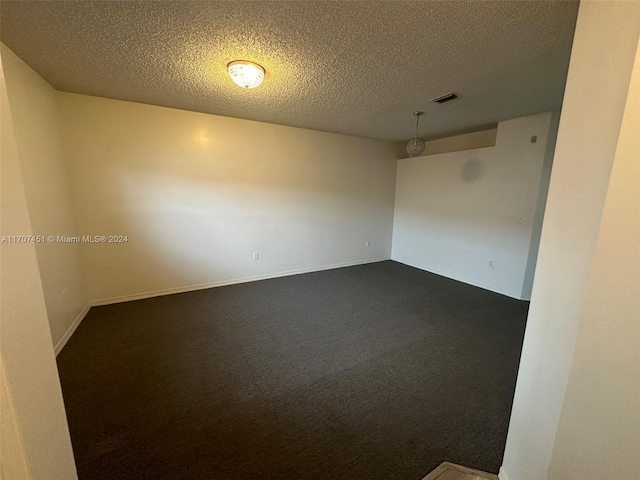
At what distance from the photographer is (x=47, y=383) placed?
0.71 meters

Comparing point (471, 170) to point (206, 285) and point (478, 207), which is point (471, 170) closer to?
point (478, 207)

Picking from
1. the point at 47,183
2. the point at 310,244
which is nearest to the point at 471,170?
the point at 310,244

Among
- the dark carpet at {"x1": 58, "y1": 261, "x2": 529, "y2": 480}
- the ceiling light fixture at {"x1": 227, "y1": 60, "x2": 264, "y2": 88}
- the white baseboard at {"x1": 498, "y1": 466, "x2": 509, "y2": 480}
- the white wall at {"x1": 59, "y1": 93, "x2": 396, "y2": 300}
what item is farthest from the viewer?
the white wall at {"x1": 59, "y1": 93, "x2": 396, "y2": 300}

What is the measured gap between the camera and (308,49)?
1.91 metres

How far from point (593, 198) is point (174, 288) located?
428cm

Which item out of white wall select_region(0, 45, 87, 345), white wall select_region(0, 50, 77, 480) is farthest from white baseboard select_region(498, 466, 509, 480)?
white wall select_region(0, 45, 87, 345)

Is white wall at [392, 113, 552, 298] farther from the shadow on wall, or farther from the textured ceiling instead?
the textured ceiling

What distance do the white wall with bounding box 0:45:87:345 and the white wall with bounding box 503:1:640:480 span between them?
3.52m

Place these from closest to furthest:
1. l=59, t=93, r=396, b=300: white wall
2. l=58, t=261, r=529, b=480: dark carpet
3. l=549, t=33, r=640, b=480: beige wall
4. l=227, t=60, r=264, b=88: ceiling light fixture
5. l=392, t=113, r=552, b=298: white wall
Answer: l=549, t=33, r=640, b=480: beige wall < l=58, t=261, r=529, b=480: dark carpet < l=227, t=60, r=264, b=88: ceiling light fixture < l=59, t=93, r=396, b=300: white wall < l=392, t=113, r=552, b=298: white wall

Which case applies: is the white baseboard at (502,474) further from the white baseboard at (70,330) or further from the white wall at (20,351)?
the white baseboard at (70,330)

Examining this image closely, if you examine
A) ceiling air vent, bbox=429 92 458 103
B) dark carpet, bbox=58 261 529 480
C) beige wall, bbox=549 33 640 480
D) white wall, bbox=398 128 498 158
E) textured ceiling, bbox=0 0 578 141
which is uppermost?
ceiling air vent, bbox=429 92 458 103

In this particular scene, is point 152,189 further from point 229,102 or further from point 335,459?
point 335,459

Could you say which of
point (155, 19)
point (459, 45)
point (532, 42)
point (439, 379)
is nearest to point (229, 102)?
point (155, 19)

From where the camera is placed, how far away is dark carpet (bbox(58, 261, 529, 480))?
1.42 metres
